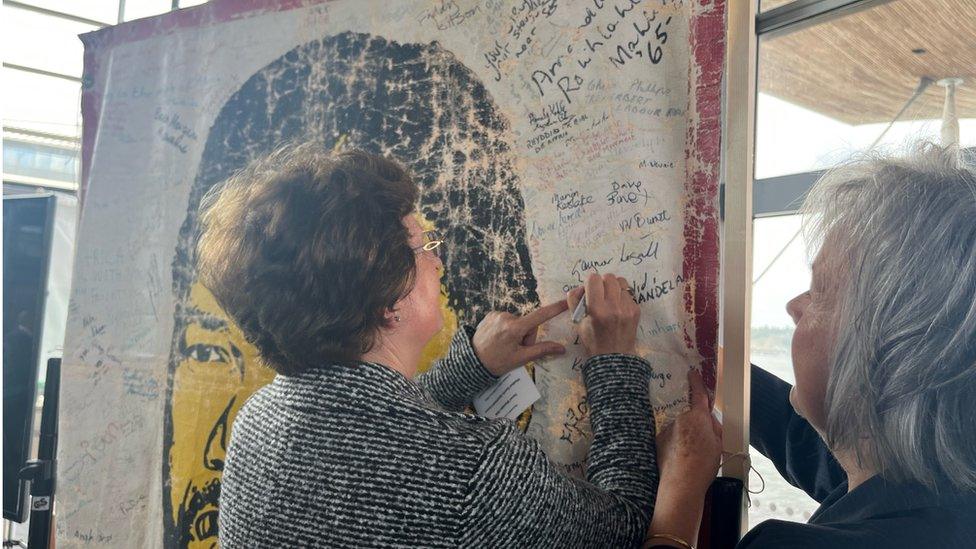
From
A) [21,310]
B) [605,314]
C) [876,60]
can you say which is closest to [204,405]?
[21,310]

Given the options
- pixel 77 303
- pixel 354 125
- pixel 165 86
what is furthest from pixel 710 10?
pixel 77 303

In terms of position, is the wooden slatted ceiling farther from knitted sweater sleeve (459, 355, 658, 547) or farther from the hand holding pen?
knitted sweater sleeve (459, 355, 658, 547)

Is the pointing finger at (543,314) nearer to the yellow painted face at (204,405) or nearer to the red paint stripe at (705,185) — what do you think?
the red paint stripe at (705,185)

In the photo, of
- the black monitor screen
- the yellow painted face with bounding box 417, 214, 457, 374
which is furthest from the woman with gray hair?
the black monitor screen

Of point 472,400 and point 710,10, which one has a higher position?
point 710,10

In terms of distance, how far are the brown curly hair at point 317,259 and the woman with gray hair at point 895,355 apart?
636 mm

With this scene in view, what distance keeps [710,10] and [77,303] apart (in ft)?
5.92

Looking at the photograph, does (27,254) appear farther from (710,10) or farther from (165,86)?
(710,10)

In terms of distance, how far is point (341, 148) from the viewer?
1636 mm

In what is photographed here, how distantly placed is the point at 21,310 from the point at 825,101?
2010 millimetres

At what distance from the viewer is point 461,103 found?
149 centimetres

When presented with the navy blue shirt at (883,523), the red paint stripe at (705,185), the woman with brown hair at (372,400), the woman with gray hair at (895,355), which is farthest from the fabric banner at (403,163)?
the navy blue shirt at (883,523)

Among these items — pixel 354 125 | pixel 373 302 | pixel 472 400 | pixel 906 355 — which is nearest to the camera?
pixel 906 355

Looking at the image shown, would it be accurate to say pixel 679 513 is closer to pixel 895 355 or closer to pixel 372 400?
pixel 895 355
